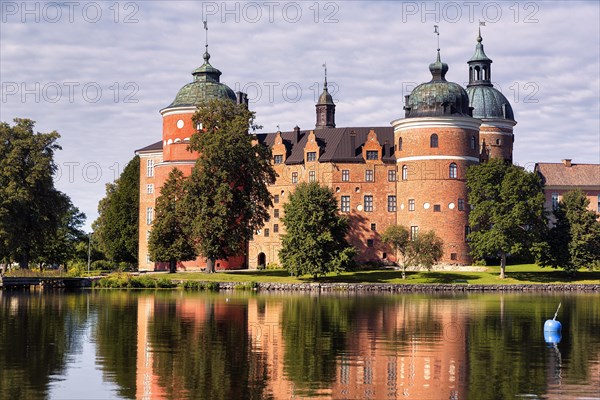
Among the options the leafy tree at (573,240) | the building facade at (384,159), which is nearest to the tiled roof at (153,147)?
the building facade at (384,159)

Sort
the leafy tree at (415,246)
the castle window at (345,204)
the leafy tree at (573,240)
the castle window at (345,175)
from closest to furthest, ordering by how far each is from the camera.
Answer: the leafy tree at (573,240) < the leafy tree at (415,246) < the castle window at (345,204) < the castle window at (345,175)

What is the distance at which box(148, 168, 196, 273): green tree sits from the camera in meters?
84.6

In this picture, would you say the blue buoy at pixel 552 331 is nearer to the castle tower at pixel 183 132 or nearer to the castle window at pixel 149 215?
the castle tower at pixel 183 132

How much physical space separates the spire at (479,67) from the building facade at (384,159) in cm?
11

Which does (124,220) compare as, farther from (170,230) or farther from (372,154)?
(372,154)

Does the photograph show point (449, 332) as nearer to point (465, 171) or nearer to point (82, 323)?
point (82, 323)

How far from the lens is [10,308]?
53.2 meters

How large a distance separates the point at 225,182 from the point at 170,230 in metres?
6.84

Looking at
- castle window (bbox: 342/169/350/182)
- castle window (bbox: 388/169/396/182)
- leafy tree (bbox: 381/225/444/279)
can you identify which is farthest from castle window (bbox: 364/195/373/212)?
leafy tree (bbox: 381/225/444/279)

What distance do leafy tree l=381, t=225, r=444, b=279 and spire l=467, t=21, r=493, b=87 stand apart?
25.9 meters

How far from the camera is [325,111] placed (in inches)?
4658

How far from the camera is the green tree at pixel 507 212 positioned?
85562 mm

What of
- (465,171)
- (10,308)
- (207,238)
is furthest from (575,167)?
(10,308)

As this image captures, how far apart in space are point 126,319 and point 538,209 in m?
49.3
